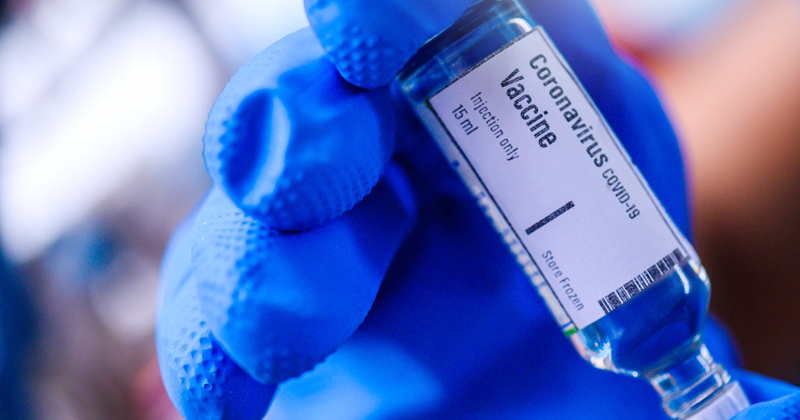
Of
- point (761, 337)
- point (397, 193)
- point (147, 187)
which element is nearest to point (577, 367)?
point (397, 193)

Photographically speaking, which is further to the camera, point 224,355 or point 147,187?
point 147,187

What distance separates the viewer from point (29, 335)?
1.19 metres

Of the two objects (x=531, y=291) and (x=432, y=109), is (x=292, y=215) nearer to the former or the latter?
(x=432, y=109)

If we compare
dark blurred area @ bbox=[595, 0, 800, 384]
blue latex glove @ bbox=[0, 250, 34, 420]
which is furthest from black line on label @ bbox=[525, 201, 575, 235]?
blue latex glove @ bbox=[0, 250, 34, 420]

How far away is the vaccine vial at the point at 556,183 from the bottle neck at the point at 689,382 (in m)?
0.01

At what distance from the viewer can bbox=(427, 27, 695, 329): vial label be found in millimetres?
354

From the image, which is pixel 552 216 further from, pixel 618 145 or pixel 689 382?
pixel 689 382

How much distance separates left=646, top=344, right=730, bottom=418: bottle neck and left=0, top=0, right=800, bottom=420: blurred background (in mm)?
526

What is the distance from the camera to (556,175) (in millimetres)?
360

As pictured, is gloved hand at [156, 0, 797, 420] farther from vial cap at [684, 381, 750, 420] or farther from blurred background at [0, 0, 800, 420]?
blurred background at [0, 0, 800, 420]

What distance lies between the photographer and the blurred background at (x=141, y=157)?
0.86 metres

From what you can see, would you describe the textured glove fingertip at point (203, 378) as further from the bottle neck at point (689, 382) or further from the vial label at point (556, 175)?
the bottle neck at point (689, 382)

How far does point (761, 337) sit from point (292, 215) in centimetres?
92

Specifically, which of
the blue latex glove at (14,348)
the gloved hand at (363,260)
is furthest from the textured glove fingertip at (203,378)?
the blue latex glove at (14,348)
